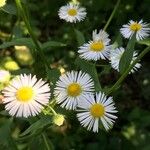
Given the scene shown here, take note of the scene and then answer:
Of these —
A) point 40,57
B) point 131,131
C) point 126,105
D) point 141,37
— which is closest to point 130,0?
point 126,105

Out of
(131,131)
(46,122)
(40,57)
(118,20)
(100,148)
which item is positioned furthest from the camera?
(118,20)

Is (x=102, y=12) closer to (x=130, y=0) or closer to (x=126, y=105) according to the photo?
(x=130, y=0)

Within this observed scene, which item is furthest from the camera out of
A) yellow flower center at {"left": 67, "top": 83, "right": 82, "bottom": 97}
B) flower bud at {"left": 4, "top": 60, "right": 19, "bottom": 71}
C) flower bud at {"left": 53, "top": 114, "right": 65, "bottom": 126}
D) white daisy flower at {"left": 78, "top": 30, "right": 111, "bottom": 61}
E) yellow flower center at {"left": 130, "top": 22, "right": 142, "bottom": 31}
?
flower bud at {"left": 4, "top": 60, "right": 19, "bottom": 71}

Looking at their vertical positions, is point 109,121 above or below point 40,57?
below

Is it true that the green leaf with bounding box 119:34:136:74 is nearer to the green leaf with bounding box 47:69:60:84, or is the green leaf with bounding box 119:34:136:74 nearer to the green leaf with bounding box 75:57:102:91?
the green leaf with bounding box 75:57:102:91

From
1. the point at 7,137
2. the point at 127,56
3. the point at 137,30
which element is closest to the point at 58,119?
the point at 7,137

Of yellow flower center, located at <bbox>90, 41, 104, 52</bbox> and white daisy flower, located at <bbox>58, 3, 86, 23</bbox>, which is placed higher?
white daisy flower, located at <bbox>58, 3, 86, 23</bbox>

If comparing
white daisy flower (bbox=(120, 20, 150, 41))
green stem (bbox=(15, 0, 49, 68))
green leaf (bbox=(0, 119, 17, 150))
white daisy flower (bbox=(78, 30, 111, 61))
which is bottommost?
green leaf (bbox=(0, 119, 17, 150))

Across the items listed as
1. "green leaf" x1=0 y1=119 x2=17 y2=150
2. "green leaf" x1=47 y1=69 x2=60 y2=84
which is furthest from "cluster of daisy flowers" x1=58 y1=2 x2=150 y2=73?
"green leaf" x1=0 y1=119 x2=17 y2=150

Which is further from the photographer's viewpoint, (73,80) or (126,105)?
(126,105)
